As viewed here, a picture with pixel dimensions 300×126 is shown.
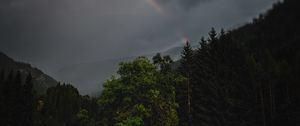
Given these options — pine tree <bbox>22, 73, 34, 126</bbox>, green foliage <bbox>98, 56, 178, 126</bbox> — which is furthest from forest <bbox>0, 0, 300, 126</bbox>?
pine tree <bbox>22, 73, 34, 126</bbox>

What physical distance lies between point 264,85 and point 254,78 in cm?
229

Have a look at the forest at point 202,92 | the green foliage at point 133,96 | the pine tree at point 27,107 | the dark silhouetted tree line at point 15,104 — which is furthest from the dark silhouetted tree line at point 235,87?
the pine tree at point 27,107

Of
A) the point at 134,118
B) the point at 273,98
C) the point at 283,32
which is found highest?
the point at 283,32

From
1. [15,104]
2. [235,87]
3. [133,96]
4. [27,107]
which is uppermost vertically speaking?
[235,87]

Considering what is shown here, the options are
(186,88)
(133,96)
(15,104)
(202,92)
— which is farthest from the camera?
Answer: (15,104)

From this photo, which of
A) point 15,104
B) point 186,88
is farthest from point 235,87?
point 15,104

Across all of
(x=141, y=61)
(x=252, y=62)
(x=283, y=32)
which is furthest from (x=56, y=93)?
(x=141, y=61)

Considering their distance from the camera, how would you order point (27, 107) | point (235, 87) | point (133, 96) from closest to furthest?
point (133, 96) → point (235, 87) → point (27, 107)

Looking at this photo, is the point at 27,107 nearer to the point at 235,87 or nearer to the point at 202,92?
the point at 202,92

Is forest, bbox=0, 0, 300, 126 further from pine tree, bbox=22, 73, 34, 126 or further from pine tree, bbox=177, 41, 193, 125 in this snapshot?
pine tree, bbox=22, 73, 34, 126

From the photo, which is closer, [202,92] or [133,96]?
[133,96]

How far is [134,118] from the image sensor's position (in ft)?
101

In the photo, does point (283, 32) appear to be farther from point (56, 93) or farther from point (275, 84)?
point (56, 93)

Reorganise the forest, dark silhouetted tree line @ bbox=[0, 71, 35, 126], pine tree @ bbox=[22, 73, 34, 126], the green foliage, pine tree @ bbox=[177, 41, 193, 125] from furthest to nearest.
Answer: pine tree @ bbox=[22, 73, 34, 126] → dark silhouetted tree line @ bbox=[0, 71, 35, 126] → pine tree @ bbox=[177, 41, 193, 125] → the forest → the green foliage
